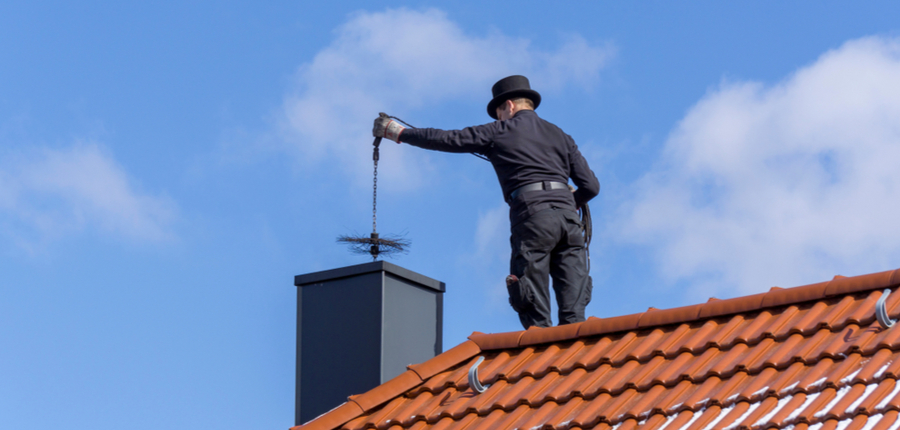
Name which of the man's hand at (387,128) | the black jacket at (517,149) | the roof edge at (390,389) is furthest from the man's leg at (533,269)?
the man's hand at (387,128)

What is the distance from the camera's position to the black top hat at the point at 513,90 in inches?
280

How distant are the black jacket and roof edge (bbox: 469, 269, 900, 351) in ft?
3.77

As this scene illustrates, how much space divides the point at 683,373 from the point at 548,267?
6.62ft

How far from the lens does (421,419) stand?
5156 millimetres

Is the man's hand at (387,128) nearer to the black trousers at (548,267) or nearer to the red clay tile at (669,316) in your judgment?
the black trousers at (548,267)

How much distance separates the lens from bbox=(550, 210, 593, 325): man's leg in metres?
6.66

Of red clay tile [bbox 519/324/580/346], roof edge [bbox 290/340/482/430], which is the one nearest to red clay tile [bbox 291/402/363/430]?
roof edge [bbox 290/340/482/430]

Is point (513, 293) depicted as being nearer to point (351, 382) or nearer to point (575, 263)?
point (575, 263)

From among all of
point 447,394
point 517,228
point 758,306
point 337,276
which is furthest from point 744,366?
point 337,276

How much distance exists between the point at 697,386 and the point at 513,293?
78.1 inches

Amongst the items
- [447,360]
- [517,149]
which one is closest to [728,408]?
[447,360]

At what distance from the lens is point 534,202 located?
261 inches

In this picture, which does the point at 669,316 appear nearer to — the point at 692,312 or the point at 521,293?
the point at 692,312

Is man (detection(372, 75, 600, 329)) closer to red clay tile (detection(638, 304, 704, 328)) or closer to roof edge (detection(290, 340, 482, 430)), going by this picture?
roof edge (detection(290, 340, 482, 430))
